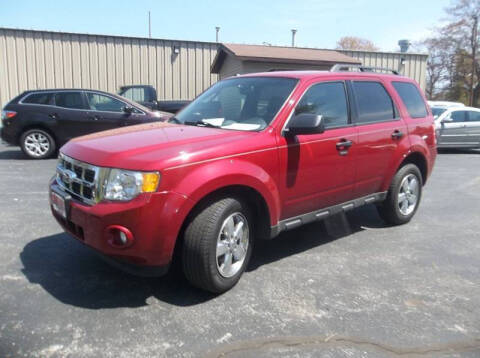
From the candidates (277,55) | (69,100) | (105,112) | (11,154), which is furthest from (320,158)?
(277,55)

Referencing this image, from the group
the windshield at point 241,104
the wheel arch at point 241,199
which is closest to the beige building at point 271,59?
the windshield at point 241,104

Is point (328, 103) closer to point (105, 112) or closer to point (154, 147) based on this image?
point (154, 147)

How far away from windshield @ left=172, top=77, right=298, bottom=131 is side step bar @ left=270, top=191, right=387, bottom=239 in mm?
893

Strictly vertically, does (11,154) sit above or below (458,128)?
below

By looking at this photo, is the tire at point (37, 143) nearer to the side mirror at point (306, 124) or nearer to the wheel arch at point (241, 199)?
the wheel arch at point (241, 199)

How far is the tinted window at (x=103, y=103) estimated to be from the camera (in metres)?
10.1

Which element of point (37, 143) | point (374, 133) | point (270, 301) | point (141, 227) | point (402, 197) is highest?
point (374, 133)

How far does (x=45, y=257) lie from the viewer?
13.5ft

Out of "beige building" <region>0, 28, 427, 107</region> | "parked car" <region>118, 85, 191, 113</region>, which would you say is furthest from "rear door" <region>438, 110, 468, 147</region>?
"parked car" <region>118, 85, 191, 113</region>

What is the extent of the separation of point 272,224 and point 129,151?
53.9 inches

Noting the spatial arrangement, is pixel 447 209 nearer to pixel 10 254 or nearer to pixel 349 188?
pixel 349 188

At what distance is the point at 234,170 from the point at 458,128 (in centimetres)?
1153

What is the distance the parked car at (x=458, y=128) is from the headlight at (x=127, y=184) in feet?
38.0

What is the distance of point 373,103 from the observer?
15.9 feet
